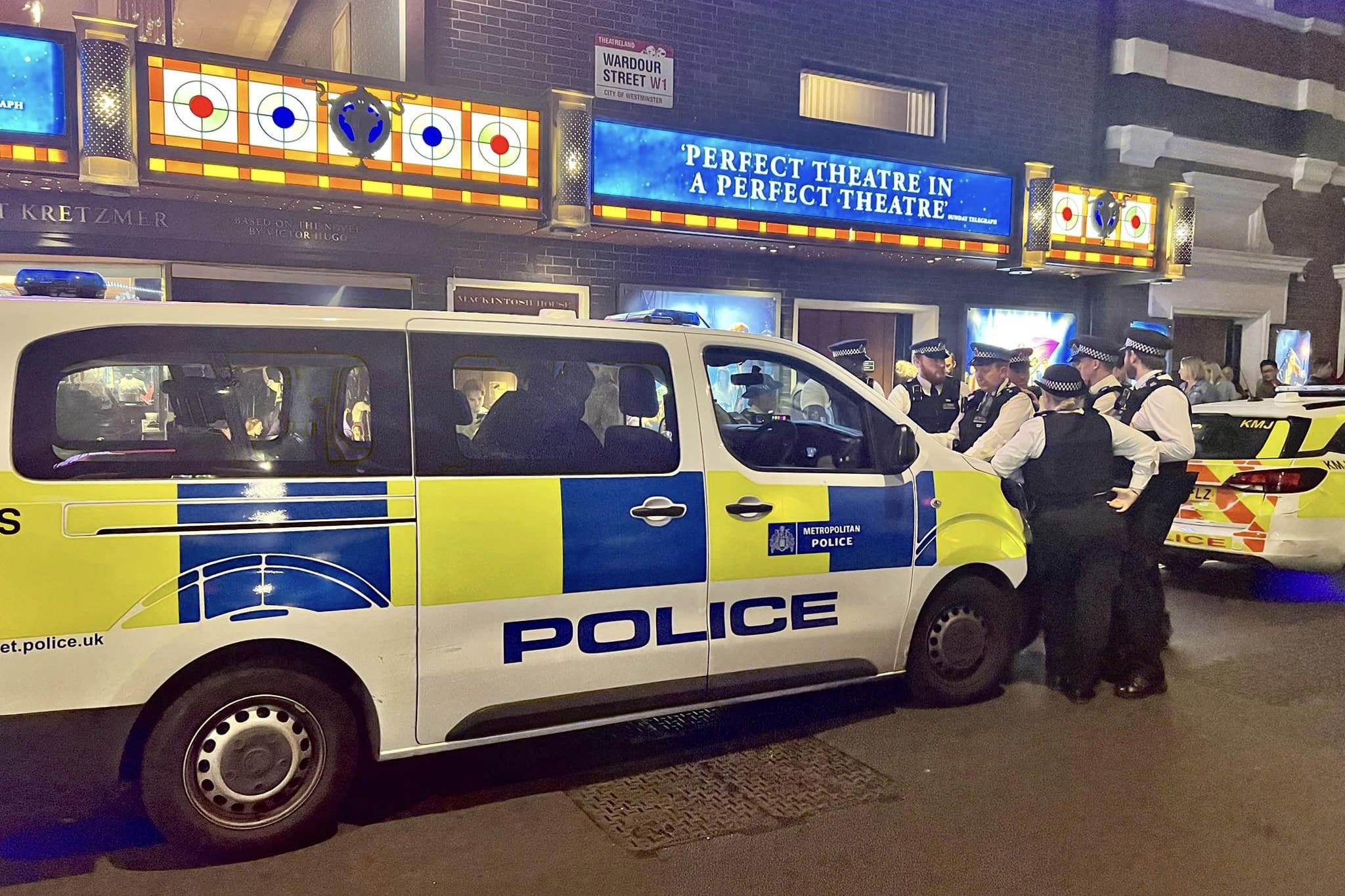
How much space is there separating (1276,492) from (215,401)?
6.67 m

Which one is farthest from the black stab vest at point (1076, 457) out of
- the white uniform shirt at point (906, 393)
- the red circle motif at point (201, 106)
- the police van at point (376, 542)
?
the red circle motif at point (201, 106)

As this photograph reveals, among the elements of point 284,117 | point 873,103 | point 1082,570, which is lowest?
point 1082,570

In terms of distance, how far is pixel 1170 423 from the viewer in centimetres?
536

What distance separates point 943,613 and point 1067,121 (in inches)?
350

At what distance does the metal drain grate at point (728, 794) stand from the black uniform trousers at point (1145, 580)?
186cm

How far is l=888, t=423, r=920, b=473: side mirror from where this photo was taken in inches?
173

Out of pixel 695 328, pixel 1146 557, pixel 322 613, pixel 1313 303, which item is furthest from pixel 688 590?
pixel 1313 303

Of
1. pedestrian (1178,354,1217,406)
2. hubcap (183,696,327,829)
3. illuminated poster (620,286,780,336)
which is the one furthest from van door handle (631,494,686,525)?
pedestrian (1178,354,1217,406)

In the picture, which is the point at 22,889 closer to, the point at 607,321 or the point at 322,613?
the point at 322,613

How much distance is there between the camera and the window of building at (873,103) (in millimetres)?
10398

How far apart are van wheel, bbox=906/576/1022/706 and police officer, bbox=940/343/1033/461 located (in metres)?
1.42

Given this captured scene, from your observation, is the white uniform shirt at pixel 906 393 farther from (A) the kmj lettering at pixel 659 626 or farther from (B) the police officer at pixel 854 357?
(A) the kmj lettering at pixel 659 626

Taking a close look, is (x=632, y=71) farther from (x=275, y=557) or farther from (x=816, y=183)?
(x=275, y=557)

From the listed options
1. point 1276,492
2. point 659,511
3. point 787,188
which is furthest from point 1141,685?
point 787,188
